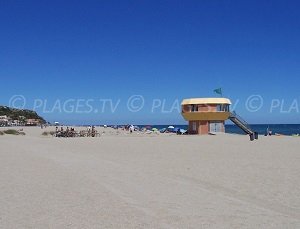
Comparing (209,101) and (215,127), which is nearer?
(209,101)

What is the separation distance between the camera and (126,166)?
42.6 feet

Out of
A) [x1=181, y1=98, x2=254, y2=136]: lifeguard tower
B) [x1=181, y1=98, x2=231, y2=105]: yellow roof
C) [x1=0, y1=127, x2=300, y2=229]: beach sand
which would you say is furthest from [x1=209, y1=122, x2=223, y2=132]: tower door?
[x1=0, y1=127, x2=300, y2=229]: beach sand

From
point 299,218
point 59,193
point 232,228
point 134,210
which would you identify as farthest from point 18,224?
point 299,218

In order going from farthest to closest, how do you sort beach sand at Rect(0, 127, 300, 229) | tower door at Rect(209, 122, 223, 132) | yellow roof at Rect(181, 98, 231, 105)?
tower door at Rect(209, 122, 223, 132), yellow roof at Rect(181, 98, 231, 105), beach sand at Rect(0, 127, 300, 229)

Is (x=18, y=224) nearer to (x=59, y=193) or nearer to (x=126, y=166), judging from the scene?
(x=59, y=193)

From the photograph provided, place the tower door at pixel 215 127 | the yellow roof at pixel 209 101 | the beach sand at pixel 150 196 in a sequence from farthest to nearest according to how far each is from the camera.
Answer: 1. the tower door at pixel 215 127
2. the yellow roof at pixel 209 101
3. the beach sand at pixel 150 196

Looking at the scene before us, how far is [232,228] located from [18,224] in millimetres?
2967

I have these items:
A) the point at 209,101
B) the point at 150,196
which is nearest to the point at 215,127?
the point at 209,101

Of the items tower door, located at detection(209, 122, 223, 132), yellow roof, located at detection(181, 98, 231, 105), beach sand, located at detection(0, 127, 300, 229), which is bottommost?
beach sand, located at detection(0, 127, 300, 229)

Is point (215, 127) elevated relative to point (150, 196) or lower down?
elevated

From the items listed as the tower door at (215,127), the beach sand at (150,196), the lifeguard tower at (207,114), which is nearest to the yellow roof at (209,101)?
the lifeguard tower at (207,114)

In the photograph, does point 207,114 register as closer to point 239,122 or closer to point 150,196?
point 239,122

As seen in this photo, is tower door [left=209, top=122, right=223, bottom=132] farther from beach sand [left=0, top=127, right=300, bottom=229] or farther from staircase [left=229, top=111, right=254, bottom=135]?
beach sand [left=0, top=127, right=300, bottom=229]

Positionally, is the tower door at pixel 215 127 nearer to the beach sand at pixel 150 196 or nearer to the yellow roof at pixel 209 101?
the yellow roof at pixel 209 101
